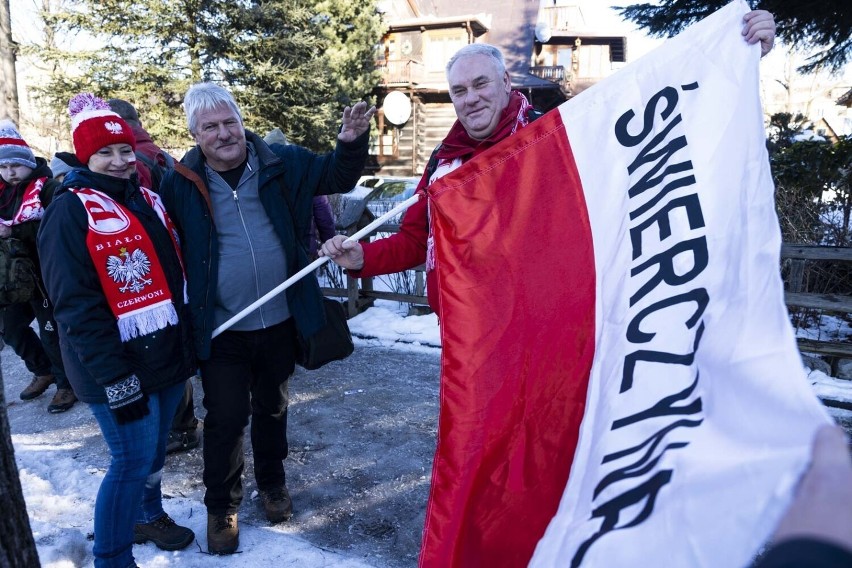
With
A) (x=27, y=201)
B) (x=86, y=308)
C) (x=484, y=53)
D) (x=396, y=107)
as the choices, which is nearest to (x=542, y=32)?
(x=396, y=107)

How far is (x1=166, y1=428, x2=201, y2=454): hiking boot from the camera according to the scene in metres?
3.96

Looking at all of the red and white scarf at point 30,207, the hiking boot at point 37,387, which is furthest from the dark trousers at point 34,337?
the red and white scarf at point 30,207

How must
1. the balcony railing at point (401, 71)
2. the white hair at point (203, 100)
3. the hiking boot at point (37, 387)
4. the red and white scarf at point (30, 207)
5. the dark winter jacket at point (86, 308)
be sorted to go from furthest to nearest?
the balcony railing at point (401, 71) < the hiking boot at point (37, 387) < the red and white scarf at point (30, 207) < the white hair at point (203, 100) < the dark winter jacket at point (86, 308)

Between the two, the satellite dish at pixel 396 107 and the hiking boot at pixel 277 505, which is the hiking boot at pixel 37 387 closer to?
the hiking boot at pixel 277 505

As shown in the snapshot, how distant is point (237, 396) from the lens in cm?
283

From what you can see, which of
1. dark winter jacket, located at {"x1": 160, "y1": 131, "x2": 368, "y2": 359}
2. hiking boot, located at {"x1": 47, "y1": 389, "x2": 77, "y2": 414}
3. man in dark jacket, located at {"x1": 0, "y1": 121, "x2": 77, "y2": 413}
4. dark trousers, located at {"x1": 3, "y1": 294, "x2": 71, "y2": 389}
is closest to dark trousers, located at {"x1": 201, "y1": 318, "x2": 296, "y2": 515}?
dark winter jacket, located at {"x1": 160, "y1": 131, "x2": 368, "y2": 359}

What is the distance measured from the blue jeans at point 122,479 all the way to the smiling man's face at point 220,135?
104 centimetres

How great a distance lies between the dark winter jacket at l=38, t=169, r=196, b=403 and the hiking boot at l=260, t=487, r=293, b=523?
1.06 metres

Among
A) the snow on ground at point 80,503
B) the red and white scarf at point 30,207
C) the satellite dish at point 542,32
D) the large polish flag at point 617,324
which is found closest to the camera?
the large polish flag at point 617,324

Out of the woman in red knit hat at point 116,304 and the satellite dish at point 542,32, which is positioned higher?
the satellite dish at point 542,32

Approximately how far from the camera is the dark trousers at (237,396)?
279 centimetres

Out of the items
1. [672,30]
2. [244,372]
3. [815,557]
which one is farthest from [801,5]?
[815,557]

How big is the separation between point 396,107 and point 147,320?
70.4 ft

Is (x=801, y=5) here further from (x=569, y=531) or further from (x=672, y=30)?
(x=569, y=531)
